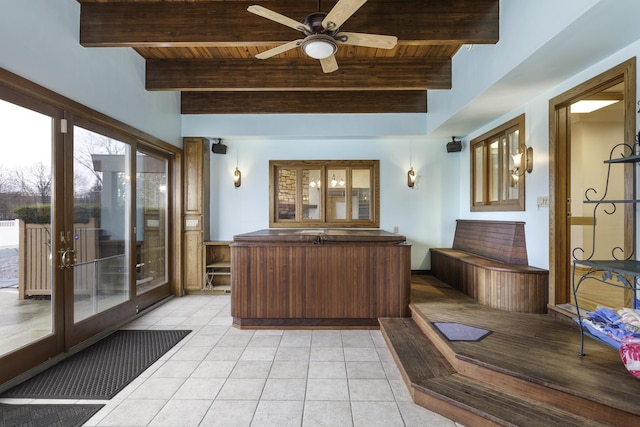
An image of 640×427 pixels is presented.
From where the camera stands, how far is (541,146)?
363cm

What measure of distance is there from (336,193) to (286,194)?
3.13ft

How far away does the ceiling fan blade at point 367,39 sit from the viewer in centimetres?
256

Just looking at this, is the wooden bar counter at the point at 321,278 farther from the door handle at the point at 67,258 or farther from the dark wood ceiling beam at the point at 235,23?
the dark wood ceiling beam at the point at 235,23

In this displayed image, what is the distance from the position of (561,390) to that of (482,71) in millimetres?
3073

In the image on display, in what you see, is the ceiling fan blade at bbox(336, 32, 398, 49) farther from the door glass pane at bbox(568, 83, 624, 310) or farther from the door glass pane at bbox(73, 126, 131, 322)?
the door glass pane at bbox(568, 83, 624, 310)

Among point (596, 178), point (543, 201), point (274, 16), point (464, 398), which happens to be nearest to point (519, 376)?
point (464, 398)

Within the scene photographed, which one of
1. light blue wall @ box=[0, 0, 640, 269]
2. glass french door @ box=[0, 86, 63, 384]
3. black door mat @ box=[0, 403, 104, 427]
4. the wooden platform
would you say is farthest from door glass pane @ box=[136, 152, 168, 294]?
the wooden platform

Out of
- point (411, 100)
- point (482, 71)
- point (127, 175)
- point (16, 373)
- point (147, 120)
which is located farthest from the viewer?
point (411, 100)

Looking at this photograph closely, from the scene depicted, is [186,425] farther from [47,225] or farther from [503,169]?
[503,169]

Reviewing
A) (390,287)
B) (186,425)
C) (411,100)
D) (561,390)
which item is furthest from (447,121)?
(186,425)

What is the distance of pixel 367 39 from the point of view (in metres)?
2.65

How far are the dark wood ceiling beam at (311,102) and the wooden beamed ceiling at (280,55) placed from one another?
0.7 inches

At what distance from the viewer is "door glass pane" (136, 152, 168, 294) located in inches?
175

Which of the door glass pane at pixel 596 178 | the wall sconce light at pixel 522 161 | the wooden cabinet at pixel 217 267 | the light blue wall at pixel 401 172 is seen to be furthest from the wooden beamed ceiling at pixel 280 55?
the door glass pane at pixel 596 178
